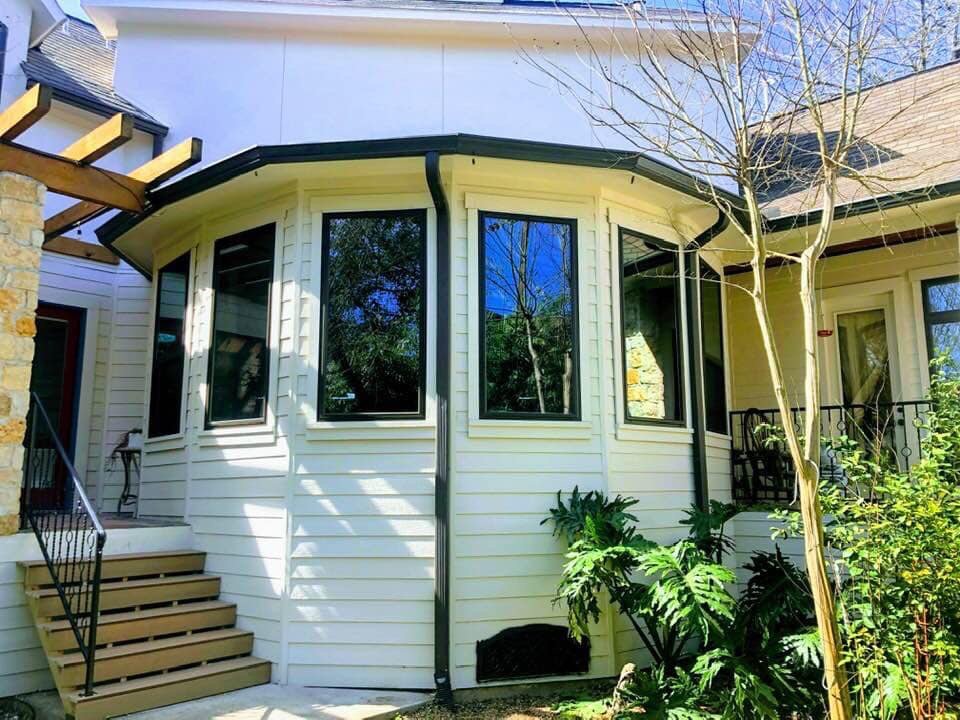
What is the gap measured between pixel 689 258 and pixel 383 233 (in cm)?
270

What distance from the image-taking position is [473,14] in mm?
7770

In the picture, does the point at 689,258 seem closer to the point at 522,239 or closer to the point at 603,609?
the point at 522,239

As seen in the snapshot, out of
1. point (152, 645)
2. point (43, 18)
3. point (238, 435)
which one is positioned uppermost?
point (43, 18)

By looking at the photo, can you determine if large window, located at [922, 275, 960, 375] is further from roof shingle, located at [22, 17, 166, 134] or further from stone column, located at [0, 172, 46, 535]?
roof shingle, located at [22, 17, 166, 134]

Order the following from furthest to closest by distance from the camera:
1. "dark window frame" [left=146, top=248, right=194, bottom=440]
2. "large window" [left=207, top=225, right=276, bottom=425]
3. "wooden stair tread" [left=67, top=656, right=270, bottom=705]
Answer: "dark window frame" [left=146, top=248, right=194, bottom=440] → "large window" [left=207, top=225, right=276, bottom=425] → "wooden stair tread" [left=67, top=656, right=270, bottom=705]

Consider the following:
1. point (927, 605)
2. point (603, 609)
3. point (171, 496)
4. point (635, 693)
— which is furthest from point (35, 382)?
point (927, 605)

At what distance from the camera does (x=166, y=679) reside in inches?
166

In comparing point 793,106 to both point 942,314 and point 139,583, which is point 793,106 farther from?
point 139,583

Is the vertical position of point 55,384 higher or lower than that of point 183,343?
lower

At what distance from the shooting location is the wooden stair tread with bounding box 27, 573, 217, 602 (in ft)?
14.5

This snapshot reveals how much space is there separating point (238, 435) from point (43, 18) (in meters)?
5.32

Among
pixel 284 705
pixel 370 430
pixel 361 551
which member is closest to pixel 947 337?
pixel 370 430

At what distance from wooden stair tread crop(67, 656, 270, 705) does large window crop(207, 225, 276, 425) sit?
5.25ft

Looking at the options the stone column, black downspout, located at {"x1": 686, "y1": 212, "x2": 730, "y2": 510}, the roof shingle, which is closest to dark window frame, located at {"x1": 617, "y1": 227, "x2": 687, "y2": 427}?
black downspout, located at {"x1": 686, "y1": 212, "x2": 730, "y2": 510}
